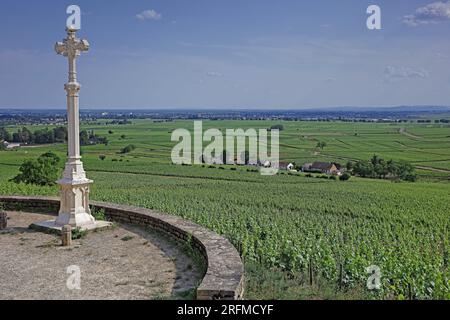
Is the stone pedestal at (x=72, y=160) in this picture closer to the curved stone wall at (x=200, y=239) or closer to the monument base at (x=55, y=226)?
the monument base at (x=55, y=226)

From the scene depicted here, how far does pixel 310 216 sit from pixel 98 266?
17.3m

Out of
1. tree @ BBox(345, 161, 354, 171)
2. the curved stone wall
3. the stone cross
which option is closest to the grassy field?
the curved stone wall

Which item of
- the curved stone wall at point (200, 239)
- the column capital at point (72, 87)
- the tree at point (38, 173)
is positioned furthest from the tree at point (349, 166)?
the column capital at point (72, 87)

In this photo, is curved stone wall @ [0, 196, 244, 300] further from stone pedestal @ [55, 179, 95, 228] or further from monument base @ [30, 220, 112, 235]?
stone pedestal @ [55, 179, 95, 228]

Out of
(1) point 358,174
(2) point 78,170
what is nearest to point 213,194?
(2) point 78,170

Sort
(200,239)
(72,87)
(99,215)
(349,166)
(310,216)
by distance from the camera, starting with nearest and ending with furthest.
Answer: (200,239)
(72,87)
(99,215)
(310,216)
(349,166)

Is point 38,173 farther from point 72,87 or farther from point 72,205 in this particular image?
point 72,87

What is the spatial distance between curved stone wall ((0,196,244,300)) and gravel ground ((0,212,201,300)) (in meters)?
0.28

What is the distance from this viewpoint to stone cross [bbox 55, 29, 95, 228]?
391 inches

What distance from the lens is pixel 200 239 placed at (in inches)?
309

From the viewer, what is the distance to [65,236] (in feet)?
29.0

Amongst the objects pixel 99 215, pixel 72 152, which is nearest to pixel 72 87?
pixel 72 152

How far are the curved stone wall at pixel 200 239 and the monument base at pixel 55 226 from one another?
59cm
